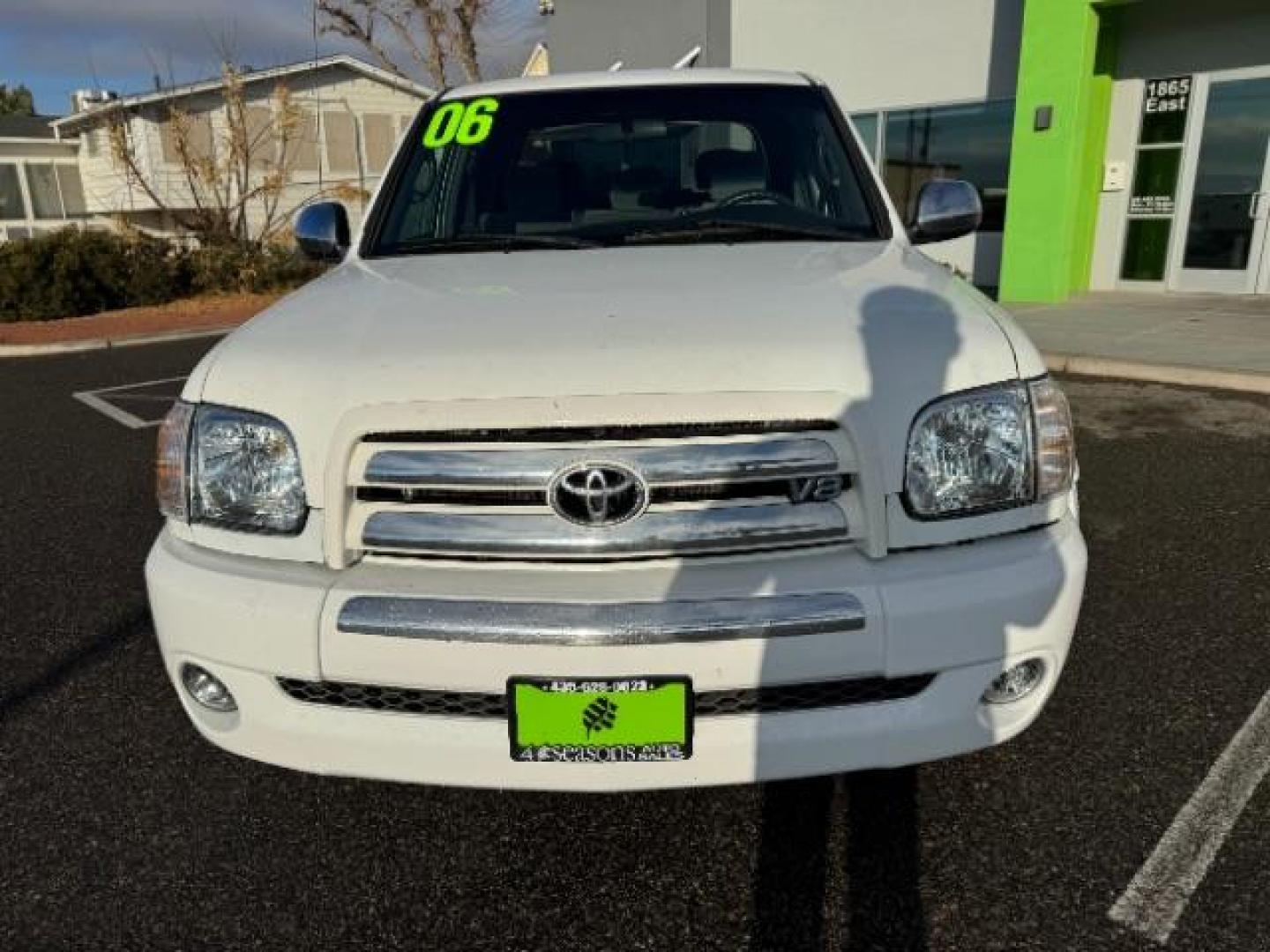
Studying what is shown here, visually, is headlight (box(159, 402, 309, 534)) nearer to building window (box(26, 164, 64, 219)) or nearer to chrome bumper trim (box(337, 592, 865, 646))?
chrome bumper trim (box(337, 592, 865, 646))

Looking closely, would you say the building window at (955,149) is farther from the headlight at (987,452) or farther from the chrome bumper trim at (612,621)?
the chrome bumper trim at (612,621)

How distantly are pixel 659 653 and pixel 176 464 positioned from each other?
1118mm

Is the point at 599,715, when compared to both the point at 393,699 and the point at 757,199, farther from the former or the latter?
the point at 757,199

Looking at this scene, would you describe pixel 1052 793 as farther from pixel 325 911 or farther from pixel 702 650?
pixel 325 911

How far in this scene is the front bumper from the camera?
5.59ft

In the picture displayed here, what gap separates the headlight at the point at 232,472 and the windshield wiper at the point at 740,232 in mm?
1267

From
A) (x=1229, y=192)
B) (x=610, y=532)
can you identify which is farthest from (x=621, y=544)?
(x=1229, y=192)

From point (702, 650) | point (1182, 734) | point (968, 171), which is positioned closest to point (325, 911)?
point (702, 650)

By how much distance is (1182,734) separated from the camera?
2.52 meters

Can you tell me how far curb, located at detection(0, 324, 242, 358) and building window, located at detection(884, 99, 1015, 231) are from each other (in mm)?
9155

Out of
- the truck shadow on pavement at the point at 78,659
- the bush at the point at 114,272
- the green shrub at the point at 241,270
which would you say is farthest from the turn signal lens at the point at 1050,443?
the bush at the point at 114,272

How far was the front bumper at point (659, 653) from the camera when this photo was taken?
171 cm

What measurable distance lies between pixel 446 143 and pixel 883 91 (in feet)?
38.2

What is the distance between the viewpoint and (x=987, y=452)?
189cm
